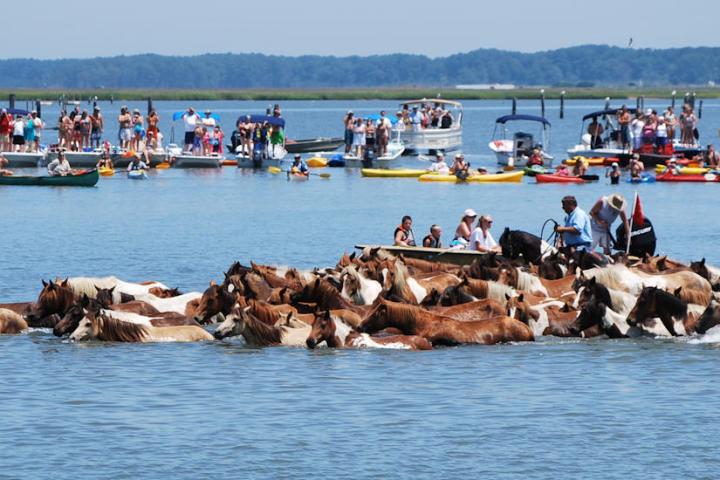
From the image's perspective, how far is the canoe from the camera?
50781mm

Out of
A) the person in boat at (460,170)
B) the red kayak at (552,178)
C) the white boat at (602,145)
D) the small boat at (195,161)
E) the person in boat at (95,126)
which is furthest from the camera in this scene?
the small boat at (195,161)

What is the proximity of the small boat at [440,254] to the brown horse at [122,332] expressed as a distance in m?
4.74

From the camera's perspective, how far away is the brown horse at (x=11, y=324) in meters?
21.1

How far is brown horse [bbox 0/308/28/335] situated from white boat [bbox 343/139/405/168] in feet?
124

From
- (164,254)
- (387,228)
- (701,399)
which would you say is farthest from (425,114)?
(701,399)

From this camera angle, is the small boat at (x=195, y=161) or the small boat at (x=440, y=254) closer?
the small boat at (x=440, y=254)

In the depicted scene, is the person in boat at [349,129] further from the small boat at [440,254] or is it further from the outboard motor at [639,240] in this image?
the small boat at [440,254]

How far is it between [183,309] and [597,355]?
6135 millimetres

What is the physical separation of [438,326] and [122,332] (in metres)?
4.36

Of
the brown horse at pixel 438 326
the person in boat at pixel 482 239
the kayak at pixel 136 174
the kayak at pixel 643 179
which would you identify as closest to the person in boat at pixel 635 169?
the kayak at pixel 643 179

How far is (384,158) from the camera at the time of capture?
58.5 m

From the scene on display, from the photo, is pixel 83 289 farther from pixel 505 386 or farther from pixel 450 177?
pixel 450 177

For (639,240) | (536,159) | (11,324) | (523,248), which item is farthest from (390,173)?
(11,324)

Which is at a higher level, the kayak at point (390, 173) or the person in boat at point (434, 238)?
the person in boat at point (434, 238)
